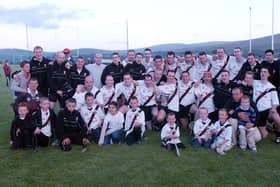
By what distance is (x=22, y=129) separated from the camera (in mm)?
5668

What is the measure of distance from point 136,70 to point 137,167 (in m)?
3.46

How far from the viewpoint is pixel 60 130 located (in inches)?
231

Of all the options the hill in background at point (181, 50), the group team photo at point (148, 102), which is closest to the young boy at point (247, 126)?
the group team photo at point (148, 102)

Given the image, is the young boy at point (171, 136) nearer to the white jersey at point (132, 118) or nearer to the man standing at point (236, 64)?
the white jersey at point (132, 118)

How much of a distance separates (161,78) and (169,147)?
2229mm

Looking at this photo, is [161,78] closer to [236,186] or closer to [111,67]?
[111,67]

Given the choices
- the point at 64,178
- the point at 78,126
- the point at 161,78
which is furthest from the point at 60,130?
the point at 161,78

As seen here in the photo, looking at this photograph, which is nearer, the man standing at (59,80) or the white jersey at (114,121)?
the white jersey at (114,121)

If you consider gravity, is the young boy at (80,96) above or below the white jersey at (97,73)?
below

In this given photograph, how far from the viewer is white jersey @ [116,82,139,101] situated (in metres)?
7.11

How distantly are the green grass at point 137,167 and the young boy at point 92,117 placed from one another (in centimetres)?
41

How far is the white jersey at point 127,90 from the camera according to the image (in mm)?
7105

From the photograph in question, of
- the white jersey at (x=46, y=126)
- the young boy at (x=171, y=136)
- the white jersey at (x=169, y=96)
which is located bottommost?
the young boy at (x=171, y=136)

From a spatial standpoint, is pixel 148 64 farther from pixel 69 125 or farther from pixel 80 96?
pixel 69 125
